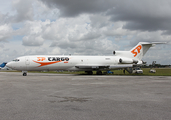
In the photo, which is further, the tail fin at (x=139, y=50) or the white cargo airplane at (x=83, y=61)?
the tail fin at (x=139, y=50)

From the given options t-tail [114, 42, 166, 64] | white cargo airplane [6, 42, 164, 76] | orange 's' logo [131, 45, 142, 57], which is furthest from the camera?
orange 's' logo [131, 45, 142, 57]

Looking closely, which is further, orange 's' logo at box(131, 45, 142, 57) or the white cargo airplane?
orange 's' logo at box(131, 45, 142, 57)

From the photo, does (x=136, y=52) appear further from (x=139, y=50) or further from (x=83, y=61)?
(x=83, y=61)

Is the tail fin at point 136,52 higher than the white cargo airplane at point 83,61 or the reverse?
higher

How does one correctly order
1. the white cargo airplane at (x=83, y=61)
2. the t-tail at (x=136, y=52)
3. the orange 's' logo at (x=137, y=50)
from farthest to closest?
the orange 's' logo at (x=137, y=50) < the t-tail at (x=136, y=52) < the white cargo airplane at (x=83, y=61)

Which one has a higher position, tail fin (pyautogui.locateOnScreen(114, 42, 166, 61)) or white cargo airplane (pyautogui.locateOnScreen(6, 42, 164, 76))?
tail fin (pyautogui.locateOnScreen(114, 42, 166, 61))

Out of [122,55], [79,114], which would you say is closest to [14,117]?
[79,114]

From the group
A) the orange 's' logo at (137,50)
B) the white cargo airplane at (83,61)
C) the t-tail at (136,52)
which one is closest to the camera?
the white cargo airplane at (83,61)

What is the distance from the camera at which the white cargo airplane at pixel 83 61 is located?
105 ft

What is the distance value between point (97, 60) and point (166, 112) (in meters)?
30.7

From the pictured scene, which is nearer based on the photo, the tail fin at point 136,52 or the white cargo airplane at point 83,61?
the white cargo airplane at point 83,61

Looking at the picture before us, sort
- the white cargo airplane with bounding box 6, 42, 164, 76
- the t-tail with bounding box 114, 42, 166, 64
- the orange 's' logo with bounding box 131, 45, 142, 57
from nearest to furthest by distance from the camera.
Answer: the white cargo airplane with bounding box 6, 42, 164, 76, the t-tail with bounding box 114, 42, 166, 64, the orange 's' logo with bounding box 131, 45, 142, 57

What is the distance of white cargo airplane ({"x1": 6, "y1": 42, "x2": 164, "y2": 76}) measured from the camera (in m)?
31.9

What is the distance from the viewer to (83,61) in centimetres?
3553
